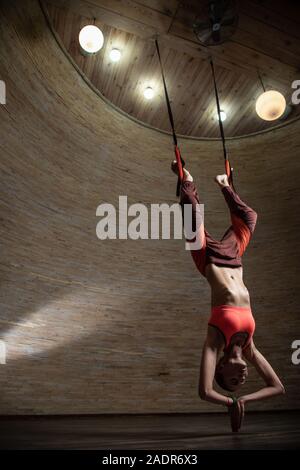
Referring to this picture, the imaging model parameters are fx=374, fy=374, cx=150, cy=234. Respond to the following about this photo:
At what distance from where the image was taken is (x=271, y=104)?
502cm

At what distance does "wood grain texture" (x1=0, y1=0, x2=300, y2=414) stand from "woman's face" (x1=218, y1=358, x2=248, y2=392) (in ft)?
9.83

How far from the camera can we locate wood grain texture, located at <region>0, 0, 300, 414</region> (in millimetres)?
5133

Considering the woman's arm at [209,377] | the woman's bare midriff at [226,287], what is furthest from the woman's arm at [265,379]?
the woman's bare midriff at [226,287]

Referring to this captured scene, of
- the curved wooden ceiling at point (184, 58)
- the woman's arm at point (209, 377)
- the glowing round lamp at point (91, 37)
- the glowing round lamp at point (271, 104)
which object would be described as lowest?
the woman's arm at point (209, 377)

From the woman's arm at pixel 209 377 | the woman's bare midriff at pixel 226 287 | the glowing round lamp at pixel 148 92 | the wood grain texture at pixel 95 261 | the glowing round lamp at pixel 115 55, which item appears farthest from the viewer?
the glowing round lamp at pixel 148 92

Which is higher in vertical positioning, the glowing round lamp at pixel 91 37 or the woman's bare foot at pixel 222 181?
the glowing round lamp at pixel 91 37

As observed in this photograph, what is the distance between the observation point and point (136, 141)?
7156 mm

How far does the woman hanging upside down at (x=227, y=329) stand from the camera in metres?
2.77

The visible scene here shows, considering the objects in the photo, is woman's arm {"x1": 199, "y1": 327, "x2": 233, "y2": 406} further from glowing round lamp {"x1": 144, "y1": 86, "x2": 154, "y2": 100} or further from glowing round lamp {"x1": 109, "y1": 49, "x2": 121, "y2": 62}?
glowing round lamp {"x1": 144, "y1": 86, "x2": 154, "y2": 100}

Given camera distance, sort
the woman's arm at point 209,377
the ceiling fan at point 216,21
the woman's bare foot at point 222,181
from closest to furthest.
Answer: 1. the woman's arm at point 209,377
2. the woman's bare foot at point 222,181
3. the ceiling fan at point 216,21

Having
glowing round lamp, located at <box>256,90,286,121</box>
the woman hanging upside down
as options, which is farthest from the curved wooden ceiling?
the woman hanging upside down

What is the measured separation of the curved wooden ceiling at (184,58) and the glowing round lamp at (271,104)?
2.80 ft

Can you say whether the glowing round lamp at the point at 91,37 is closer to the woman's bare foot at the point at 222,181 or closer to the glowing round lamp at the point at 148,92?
the glowing round lamp at the point at 148,92

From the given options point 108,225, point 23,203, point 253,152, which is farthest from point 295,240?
point 23,203
